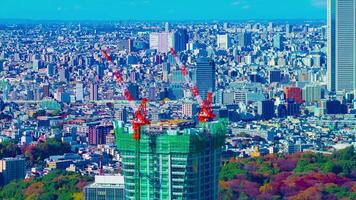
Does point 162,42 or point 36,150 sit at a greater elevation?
point 162,42

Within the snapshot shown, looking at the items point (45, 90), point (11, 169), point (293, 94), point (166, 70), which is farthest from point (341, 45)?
point (11, 169)

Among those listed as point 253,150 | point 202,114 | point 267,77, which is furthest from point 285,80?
point 202,114

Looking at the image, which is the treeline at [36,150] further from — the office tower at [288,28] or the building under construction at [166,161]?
the office tower at [288,28]

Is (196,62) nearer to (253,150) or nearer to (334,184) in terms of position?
(253,150)

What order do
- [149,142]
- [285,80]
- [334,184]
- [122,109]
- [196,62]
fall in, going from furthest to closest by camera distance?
[285,80] → [196,62] → [122,109] → [334,184] → [149,142]

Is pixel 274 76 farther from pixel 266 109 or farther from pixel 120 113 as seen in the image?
pixel 120 113

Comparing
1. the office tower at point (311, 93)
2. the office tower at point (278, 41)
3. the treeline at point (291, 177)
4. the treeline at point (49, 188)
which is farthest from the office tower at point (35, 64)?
the treeline at point (49, 188)
